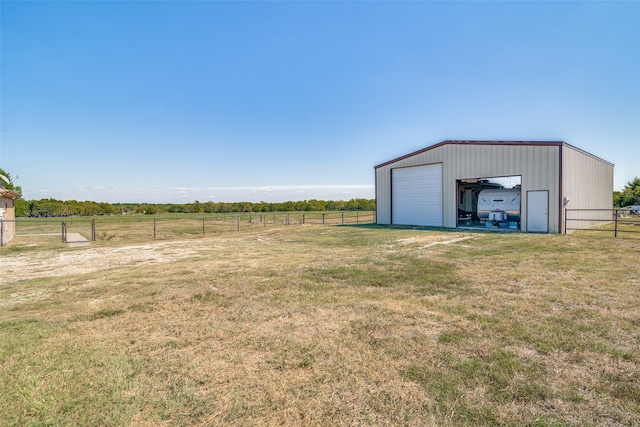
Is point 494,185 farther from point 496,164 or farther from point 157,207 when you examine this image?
point 157,207

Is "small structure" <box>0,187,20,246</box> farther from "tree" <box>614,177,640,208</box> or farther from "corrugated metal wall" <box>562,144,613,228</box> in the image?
"tree" <box>614,177,640,208</box>

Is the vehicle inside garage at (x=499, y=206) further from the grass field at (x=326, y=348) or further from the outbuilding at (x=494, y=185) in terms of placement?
the grass field at (x=326, y=348)

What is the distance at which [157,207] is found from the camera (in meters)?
66.4

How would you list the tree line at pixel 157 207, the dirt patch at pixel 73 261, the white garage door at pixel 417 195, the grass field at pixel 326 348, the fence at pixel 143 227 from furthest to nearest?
1. the tree line at pixel 157 207
2. the white garage door at pixel 417 195
3. the fence at pixel 143 227
4. the dirt patch at pixel 73 261
5. the grass field at pixel 326 348

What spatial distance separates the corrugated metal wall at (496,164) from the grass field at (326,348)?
30.0 feet

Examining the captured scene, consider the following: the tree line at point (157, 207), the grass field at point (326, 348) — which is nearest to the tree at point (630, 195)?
the tree line at point (157, 207)

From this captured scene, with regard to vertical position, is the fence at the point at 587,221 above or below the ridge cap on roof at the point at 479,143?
below

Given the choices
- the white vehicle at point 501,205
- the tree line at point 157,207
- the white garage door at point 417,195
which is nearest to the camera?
the white vehicle at point 501,205

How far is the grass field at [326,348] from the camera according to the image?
253 centimetres

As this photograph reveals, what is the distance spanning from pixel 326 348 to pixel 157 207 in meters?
72.2

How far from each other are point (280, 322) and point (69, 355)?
2462mm

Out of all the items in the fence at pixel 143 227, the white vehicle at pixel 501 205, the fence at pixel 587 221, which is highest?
the white vehicle at pixel 501 205

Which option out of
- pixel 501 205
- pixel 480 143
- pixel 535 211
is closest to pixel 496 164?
pixel 480 143

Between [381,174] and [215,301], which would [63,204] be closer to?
[381,174]
